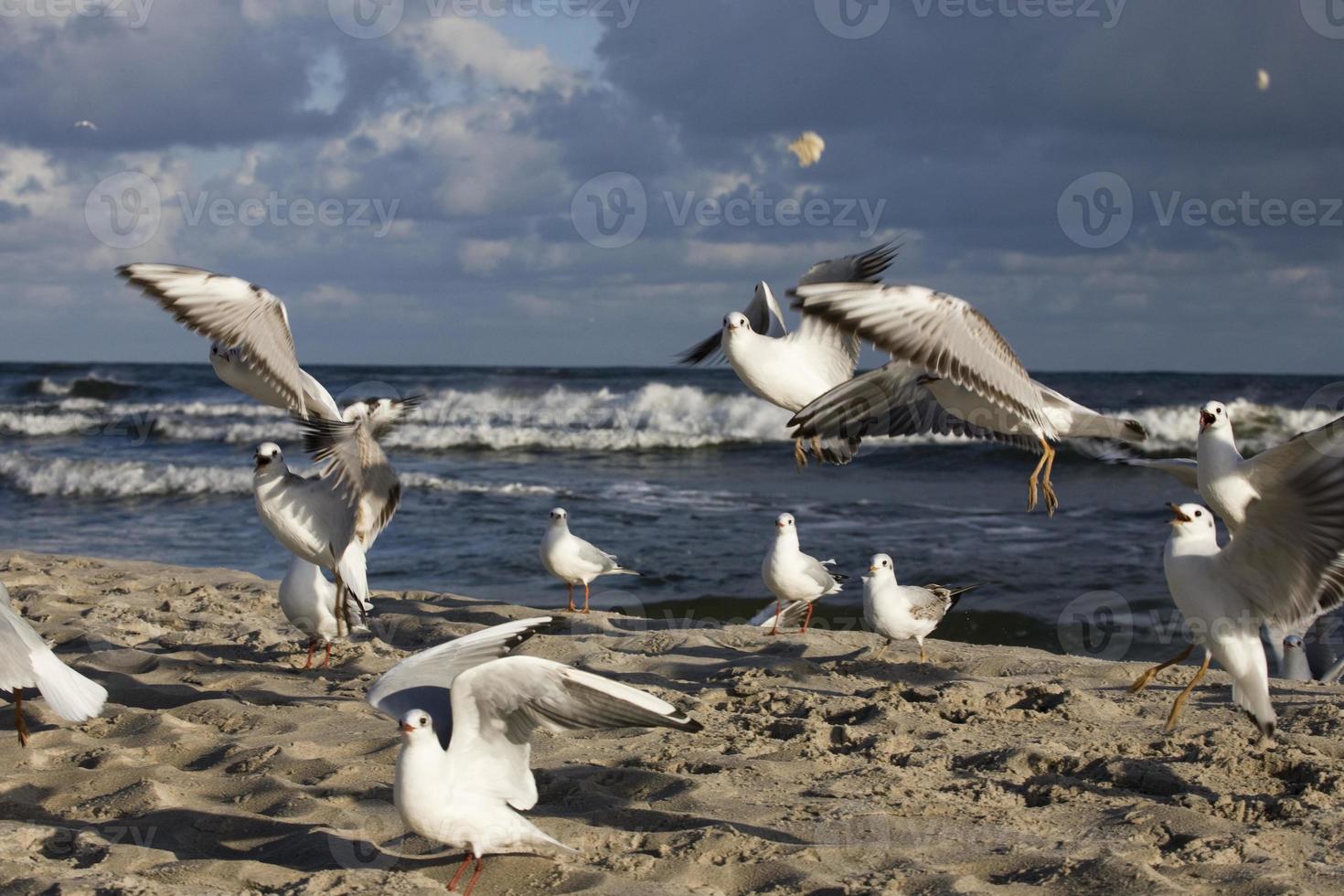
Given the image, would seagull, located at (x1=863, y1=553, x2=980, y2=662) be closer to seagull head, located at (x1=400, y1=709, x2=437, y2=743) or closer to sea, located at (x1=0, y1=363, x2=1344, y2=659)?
sea, located at (x1=0, y1=363, x2=1344, y2=659)

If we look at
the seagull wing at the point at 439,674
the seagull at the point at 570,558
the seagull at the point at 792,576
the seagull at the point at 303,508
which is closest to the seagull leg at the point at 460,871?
the seagull wing at the point at 439,674

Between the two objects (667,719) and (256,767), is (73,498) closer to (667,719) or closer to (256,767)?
(256,767)

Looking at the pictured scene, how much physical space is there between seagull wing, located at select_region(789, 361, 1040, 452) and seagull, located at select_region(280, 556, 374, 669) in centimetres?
258

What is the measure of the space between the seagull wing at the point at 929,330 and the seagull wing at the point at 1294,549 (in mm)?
1205

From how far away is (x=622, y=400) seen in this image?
3272 cm

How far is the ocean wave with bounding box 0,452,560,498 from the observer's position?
1700 cm

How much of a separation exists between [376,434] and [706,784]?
2594 mm

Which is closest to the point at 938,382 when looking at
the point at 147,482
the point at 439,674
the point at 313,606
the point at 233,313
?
the point at 439,674

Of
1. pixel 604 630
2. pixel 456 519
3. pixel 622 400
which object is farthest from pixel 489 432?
pixel 604 630

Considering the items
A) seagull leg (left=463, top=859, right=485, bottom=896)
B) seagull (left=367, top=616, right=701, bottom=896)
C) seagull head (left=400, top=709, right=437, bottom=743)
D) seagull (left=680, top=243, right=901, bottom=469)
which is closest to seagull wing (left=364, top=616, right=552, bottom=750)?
seagull (left=367, top=616, right=701, bottom=896)

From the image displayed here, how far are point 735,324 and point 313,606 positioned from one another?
2.74 m

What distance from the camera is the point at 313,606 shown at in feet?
21.6

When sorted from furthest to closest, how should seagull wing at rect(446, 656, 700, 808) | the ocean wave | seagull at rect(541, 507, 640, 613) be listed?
1. the ocean wave
2. seagull at rect(541, 507, 640, 613)
3. seagull wing at rect(446, 656, 700, 808)

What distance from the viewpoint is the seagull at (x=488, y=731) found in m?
3.52
